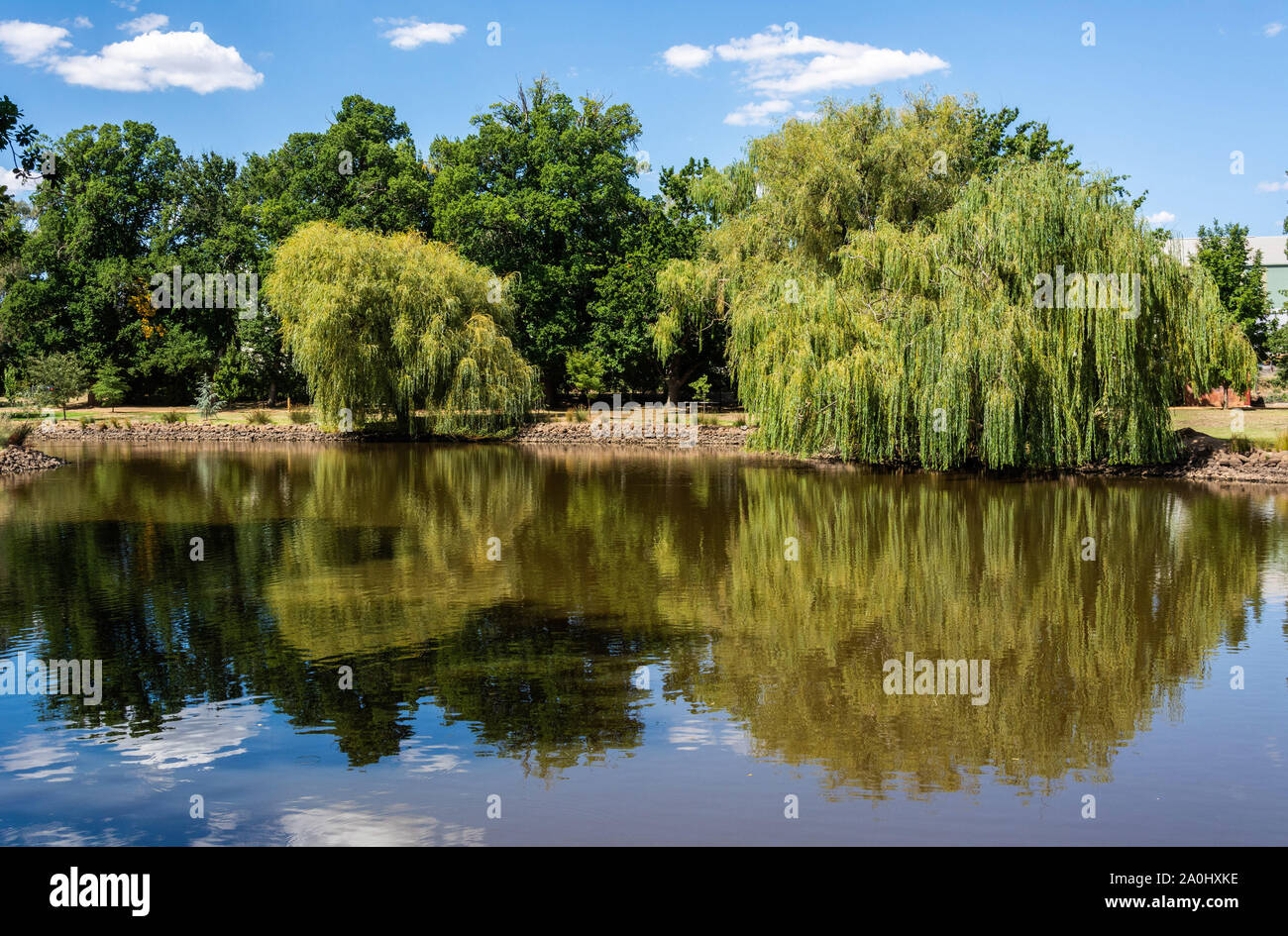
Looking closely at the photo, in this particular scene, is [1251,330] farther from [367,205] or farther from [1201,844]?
[1201,844]

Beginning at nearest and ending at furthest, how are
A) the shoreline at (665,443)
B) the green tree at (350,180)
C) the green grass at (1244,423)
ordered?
the shoreline at (665,443)
the green grass at (1244,423)
the green tree at (350,180)

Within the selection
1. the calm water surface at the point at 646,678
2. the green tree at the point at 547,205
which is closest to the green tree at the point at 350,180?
the green tree at the point at 547,205

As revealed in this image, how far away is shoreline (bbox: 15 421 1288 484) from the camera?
27.7 meters

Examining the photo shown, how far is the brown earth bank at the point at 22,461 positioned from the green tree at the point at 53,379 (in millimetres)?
16031

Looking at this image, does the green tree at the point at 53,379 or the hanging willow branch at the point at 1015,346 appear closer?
the hanging willow branch at the point at 1015,346

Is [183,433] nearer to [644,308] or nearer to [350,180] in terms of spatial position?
[350,180]

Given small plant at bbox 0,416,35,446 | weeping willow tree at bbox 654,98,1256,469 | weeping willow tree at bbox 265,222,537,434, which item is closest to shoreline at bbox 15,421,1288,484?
small plant at bbox 0,416,35,446

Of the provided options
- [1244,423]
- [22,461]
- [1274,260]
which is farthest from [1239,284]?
[22,461]

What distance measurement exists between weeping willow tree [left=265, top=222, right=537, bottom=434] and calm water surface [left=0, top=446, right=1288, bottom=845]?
21220mm

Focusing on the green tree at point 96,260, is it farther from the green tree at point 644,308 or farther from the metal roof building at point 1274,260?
the metal roof building at point 1274,260

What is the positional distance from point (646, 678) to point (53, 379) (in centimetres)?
4821

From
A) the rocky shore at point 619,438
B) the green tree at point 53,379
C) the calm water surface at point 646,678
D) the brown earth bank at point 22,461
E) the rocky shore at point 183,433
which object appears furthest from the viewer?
the green tree at point 53,379

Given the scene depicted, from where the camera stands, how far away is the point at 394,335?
42.3 meters

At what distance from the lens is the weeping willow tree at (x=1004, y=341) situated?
26.1m
